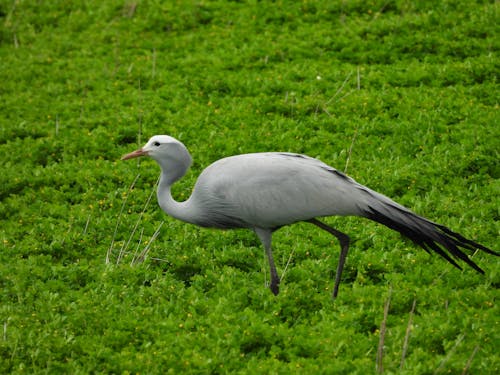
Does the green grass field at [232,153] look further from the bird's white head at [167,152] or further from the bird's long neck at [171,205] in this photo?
the bird's white head at [167,152]

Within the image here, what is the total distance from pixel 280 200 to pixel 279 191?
77 mm

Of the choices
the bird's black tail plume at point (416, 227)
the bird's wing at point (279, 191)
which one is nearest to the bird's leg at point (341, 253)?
the bird's wing at point (279, 191)

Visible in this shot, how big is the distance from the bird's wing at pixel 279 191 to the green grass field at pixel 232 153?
0.66 meters

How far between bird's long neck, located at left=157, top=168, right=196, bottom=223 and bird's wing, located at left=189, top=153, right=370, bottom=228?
23 centimetres

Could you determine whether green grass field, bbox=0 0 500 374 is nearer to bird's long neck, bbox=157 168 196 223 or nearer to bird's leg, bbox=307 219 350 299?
bird's leg, bbox=307 219 350 299

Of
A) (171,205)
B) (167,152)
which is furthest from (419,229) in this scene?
(167,152)

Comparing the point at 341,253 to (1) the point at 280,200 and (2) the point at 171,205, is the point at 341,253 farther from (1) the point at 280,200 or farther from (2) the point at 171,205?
(2) the point at 171,205

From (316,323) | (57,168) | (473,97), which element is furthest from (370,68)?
(316,323)

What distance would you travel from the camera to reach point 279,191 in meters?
6.51

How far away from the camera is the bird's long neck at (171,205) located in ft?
22.2

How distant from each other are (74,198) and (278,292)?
3.04 m

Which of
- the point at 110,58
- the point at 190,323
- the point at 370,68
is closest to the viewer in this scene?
the point at 190,323

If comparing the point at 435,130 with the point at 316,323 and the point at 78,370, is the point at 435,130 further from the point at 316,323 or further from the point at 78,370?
the point at 78,370

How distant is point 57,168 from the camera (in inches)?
356
